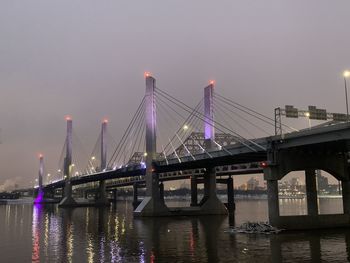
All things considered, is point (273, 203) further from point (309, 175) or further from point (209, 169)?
point (209, 169)

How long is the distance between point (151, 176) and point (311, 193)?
3579cm

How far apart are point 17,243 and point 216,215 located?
168 ft

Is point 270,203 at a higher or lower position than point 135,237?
higher

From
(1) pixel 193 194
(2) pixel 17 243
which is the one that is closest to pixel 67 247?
(2) pixel 17 243

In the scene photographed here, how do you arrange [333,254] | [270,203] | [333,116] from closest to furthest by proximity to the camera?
[333,254]
[270,203]
[333,116]

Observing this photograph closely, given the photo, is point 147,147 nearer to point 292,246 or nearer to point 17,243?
point 17,243

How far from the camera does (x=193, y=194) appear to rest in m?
114

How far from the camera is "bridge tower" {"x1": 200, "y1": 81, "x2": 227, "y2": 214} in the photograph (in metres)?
86.1

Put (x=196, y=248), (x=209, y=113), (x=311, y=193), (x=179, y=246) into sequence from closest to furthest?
(x=196, y=248) → (x=179, y=246) → (x=311, y=193) → (x=209, y=113)

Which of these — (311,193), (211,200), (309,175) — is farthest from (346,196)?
(211,200)

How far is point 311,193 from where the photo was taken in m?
52.8

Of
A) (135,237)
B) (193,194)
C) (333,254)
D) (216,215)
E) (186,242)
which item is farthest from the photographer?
(193,194)

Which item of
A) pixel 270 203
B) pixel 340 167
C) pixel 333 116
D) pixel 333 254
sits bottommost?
pixel 333 254

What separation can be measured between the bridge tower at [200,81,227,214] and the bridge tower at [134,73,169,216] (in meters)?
10.2
